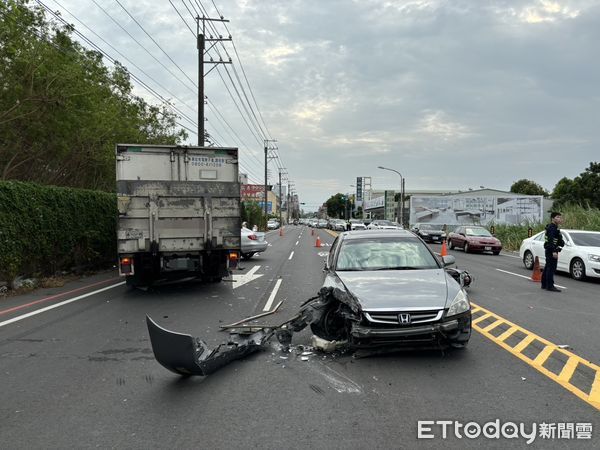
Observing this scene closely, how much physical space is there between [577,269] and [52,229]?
1403 cm

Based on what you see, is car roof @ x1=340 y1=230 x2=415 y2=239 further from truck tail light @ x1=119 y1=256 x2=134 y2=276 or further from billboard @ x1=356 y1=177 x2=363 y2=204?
billboard @ x1=356 y1=177 x2=363 y2=204

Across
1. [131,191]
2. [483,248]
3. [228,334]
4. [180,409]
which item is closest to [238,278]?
[131,191]

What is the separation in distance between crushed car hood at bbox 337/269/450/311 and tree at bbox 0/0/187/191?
8.84 m

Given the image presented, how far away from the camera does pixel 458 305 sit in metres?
5.44

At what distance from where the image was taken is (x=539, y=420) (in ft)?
12.9

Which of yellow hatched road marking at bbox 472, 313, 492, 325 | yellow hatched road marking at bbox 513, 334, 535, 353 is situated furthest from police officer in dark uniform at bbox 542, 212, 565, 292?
yellow hatched road marking at bbox 513, 334, 535, 353

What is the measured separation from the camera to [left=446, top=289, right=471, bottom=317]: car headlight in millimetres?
5320

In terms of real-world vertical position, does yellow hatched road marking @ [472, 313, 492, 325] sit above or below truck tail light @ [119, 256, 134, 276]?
below

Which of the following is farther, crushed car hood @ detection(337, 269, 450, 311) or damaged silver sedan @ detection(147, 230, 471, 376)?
crushed car hood @ detection(337, 269, 450, 311)

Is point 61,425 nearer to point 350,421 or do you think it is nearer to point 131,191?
point 350,421

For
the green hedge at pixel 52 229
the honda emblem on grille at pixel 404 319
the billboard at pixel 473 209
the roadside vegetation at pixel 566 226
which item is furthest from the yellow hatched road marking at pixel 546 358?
the billboard at pixel 473 209

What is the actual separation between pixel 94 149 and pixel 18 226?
7.16 meters

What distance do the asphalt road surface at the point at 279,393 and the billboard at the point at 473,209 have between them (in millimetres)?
44224

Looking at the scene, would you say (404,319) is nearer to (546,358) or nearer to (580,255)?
(546,358)
